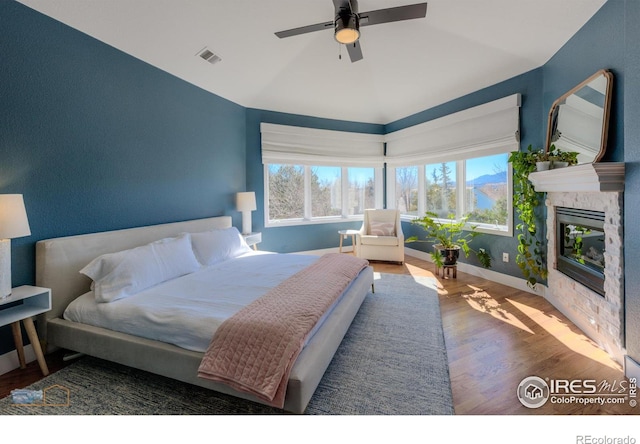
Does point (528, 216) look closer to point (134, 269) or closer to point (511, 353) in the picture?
point (511, 353)

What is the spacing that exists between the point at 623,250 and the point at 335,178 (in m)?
4.12

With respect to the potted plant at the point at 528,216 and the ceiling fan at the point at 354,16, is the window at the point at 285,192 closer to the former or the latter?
the ceiling fan at the point at 354,16

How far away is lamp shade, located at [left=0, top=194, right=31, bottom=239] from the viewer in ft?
5.83

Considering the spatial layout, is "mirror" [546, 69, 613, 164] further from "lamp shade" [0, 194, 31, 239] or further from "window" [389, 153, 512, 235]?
"lamp shade" [0, 194, 31, 239]

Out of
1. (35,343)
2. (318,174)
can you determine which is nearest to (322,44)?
(318,174)

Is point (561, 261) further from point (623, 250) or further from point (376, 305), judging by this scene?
point (376, 305)

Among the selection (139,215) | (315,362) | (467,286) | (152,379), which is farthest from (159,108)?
(467,286)

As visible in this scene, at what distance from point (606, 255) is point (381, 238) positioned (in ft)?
9.03

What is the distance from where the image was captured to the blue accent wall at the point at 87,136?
208 centimetres

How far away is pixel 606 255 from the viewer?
2189 mm

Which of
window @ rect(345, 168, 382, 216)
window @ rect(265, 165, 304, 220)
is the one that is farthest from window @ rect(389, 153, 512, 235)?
window @ rect(265, 165, 304, 220)

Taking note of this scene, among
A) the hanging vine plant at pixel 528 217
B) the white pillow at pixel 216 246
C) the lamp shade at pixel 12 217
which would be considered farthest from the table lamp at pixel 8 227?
the hanging vine plant at pixel 528 217

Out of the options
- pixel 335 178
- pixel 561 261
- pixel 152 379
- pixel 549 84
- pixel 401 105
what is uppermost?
pixel 401 105

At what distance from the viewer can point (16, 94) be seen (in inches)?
81.5
